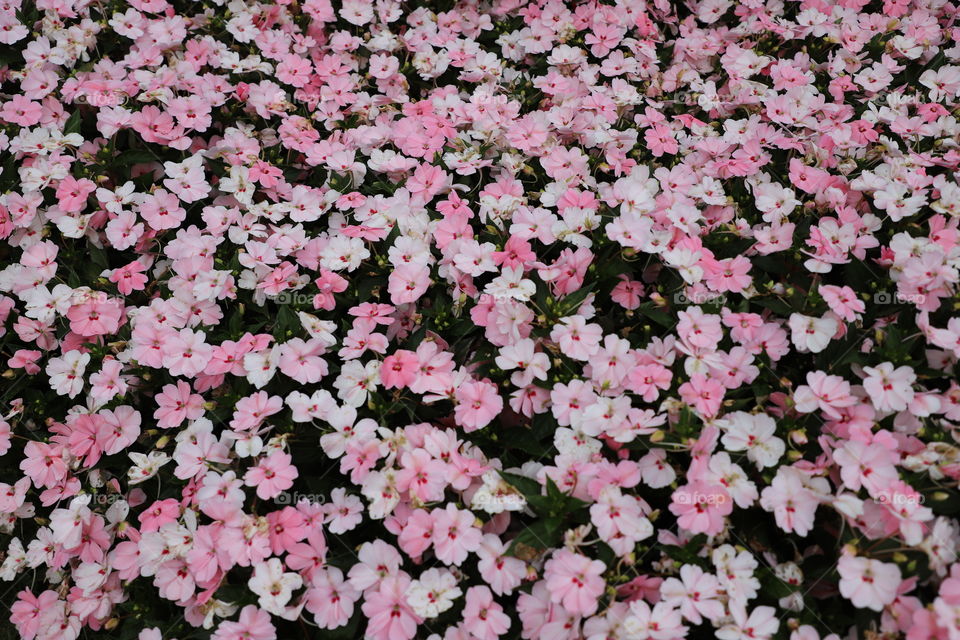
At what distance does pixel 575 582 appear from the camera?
1.98 meters

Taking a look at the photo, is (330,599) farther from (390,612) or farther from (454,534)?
(454,534)

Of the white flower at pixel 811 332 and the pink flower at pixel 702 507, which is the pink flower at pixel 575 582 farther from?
the white flower at pixel 811 332

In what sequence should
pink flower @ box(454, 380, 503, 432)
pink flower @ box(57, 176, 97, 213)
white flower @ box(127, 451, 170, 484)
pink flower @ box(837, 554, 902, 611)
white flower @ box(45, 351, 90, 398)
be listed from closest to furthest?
pink flower @ box(837, 554, 902, 611)
pink flower @ box(454, 380, 503, 432)
white flower @ box(127, 451, 170, 484)
white flower @ box(45, 351, 90, 398)
pink flower @ box(57, 176, 97, 213)

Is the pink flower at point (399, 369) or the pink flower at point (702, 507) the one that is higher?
the pink flower at point (702, 507)

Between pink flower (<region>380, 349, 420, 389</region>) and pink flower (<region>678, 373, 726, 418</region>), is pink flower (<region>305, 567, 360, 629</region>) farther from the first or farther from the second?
pink flower (<region>678, 373, 726, 418</region>)

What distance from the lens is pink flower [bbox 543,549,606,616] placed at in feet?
6.37

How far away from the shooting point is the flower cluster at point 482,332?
206cm

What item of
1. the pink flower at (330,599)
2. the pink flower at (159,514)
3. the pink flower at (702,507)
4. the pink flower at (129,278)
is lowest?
the pink flower at (159,514)

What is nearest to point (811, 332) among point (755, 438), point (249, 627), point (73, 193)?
point (755, 438)

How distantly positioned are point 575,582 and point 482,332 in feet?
3.54

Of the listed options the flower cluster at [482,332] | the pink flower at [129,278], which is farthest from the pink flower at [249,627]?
the pink flower at [129,278]

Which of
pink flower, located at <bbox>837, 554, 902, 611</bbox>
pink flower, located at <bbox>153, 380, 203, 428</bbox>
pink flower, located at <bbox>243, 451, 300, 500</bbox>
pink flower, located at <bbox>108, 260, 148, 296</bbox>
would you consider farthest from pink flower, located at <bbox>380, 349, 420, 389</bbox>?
pink flower, located at <bbox>837, 554, 902, 611</bbox>

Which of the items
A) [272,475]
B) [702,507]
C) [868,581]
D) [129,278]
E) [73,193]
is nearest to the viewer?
[868,581]

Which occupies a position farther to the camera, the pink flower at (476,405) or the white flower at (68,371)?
the white flower at (68,371)
